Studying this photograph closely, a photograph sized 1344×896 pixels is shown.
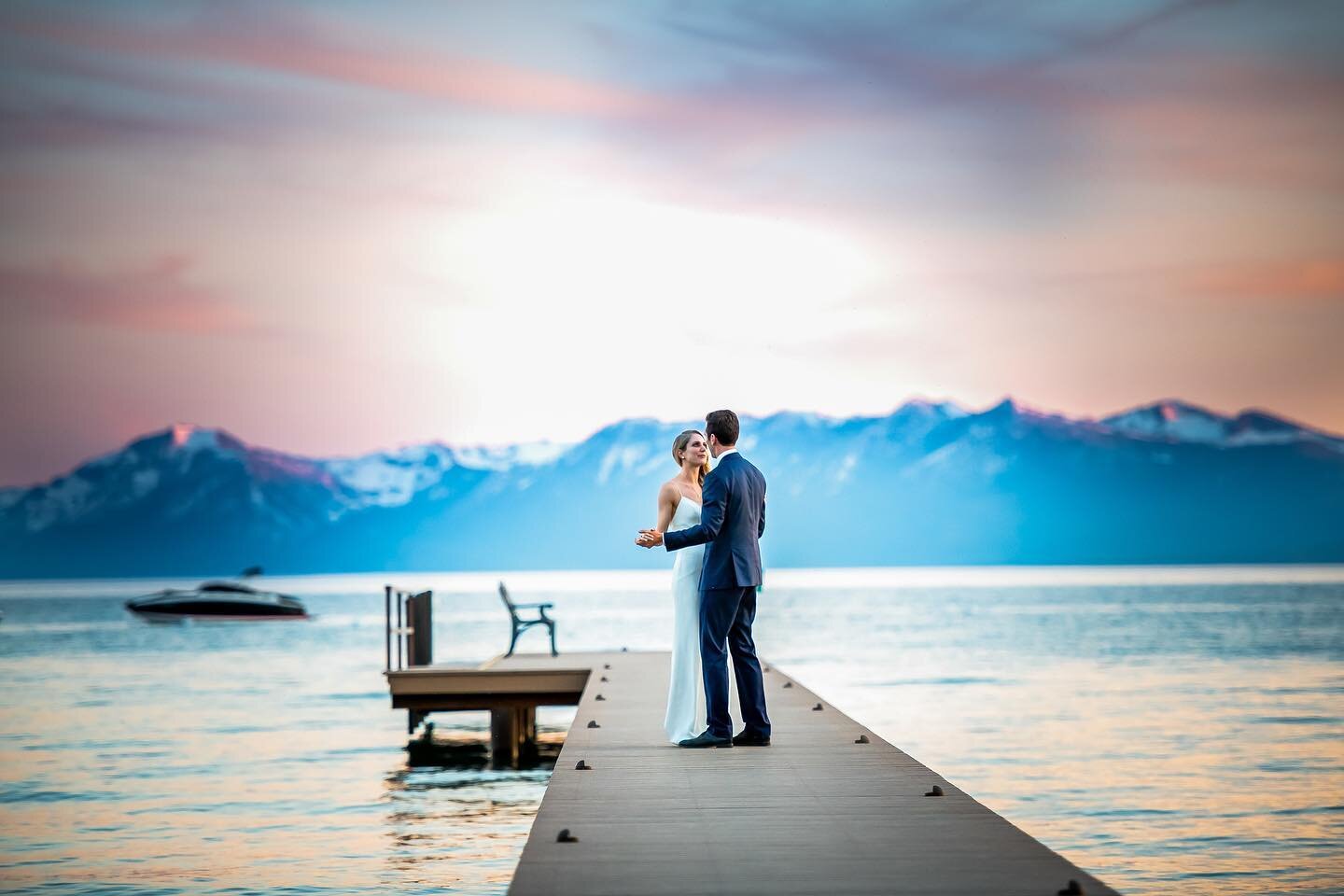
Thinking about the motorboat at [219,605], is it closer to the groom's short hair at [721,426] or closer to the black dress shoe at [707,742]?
the black dress shoe at [707,742]

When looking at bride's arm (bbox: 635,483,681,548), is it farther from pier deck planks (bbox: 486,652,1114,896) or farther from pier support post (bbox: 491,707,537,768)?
pier support post (bbox: 491,707,537,768)

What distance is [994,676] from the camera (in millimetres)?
36219

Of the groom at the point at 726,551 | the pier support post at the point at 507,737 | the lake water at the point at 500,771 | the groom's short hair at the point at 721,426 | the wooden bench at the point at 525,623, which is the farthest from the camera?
the wooden bench at the point at 525,623

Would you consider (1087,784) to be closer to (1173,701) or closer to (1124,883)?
(1124,883)

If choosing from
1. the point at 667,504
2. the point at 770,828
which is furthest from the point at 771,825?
the point at 667,504

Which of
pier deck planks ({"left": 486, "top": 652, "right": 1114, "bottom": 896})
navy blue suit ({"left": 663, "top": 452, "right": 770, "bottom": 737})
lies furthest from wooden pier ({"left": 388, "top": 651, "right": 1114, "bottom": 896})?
navy blue suit ({"left": 663, "top": 452, "right": 770, "bottom": 737})

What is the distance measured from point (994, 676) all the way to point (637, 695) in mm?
23469

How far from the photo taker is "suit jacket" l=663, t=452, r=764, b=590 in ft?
31.5

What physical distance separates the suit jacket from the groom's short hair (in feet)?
0.39

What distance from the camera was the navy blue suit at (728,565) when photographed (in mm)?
9648

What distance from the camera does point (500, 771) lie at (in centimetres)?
1870

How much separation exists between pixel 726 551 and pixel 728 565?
0.30 feet

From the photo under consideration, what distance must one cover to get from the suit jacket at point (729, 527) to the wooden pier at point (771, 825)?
117 cm

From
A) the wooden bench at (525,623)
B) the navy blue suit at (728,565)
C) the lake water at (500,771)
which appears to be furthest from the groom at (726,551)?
the wooden bench at (525,623)
